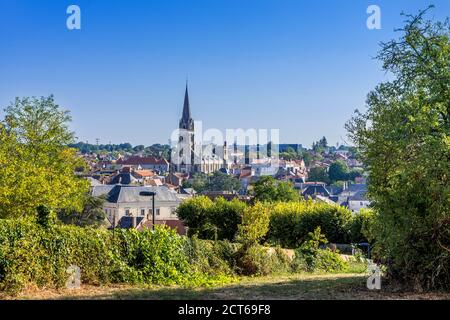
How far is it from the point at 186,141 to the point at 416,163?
166532mm

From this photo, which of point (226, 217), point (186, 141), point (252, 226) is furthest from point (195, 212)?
point (186, 141)

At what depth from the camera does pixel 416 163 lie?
38.9 ft

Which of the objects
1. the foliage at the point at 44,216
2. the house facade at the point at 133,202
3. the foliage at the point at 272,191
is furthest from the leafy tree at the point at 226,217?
the house facade at the point at 133,202

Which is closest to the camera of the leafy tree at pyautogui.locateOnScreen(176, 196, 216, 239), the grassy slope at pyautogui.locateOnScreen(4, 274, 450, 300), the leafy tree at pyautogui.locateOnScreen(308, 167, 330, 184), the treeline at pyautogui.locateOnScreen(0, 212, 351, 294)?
the grassy slope at pyautogui.locateOnScreen(4, 274, 450, 300)

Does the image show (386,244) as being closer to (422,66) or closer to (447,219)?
(447,219)

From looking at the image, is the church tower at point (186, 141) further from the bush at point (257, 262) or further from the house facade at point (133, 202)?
the bush at point (257, 262)

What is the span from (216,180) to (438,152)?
138m

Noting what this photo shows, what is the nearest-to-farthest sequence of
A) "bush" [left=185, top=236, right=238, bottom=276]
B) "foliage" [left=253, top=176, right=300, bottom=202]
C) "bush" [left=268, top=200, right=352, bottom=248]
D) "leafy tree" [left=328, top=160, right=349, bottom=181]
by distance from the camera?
"bush" [left=185, top=236, right=238, bottom=276] < "bush" [left=268, top=200, right=352, bottom=248] < "foliage" [left=253, top=176, right=300, bottom=202] < "leafy tree" [left=328, top=160, right=349, bottom=181]

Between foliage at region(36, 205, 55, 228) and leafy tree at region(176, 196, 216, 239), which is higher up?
foliage at region(36, 205, 55, 228)

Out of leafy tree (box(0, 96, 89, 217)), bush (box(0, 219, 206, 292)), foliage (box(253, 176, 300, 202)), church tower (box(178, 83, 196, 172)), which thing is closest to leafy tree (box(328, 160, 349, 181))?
church tower (box(178, 83, 196, 172))

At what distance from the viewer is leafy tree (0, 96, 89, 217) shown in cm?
2227

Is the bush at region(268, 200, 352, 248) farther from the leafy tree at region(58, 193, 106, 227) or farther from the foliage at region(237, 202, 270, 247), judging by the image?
the leafy tree at region(58, 193, 106, 227)

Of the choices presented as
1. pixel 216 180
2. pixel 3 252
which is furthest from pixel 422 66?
pixel 216 180

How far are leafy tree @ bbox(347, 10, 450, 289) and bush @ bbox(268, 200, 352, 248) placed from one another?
69.4ft
